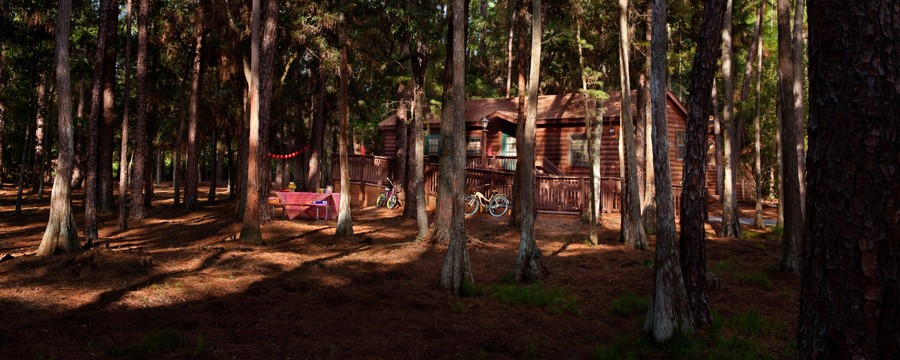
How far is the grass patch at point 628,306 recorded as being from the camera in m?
10.0

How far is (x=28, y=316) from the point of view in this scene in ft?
27.3

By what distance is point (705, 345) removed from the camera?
7898 mm

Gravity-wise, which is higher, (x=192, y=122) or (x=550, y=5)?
(x=550, y=5)

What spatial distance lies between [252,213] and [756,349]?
12.2 m

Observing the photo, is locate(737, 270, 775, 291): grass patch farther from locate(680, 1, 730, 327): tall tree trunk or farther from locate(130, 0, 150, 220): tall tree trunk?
locate(130, 0, 150, 220): tall tree trunk

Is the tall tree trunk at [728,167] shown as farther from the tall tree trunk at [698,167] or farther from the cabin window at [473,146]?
the cabin window at [473,146]

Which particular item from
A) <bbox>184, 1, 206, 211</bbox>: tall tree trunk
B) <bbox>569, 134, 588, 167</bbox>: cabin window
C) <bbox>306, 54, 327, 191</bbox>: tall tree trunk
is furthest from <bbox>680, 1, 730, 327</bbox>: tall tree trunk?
<bbox>184, 1, 206, 211</bbox>: tall tree trunk

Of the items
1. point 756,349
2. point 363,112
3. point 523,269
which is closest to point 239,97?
point 363,112

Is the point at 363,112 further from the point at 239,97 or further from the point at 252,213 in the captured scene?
the point at 252,213

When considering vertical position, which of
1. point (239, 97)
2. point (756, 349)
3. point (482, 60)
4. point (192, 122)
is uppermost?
point (482, 60)

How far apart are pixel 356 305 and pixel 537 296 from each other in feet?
10.8

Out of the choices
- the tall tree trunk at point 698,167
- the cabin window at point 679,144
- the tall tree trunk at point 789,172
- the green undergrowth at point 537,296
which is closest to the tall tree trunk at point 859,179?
the tall tree trunk at point 698,167

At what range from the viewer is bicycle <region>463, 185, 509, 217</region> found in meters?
24.3

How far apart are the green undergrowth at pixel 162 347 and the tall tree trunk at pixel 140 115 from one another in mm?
16174
